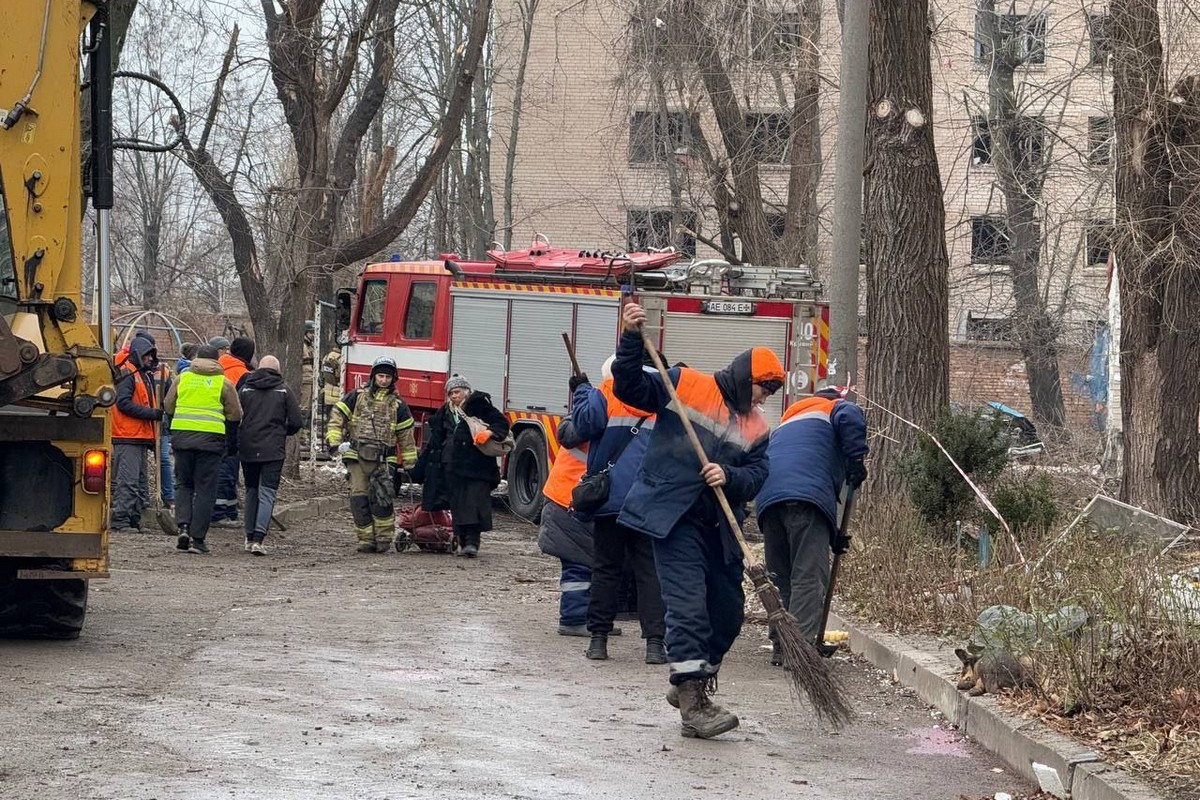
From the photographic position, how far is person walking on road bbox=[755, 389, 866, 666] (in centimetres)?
904

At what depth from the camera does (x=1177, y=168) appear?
46.1 feet

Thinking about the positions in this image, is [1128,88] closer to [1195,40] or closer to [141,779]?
[1195,40]

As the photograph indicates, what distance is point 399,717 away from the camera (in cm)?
743

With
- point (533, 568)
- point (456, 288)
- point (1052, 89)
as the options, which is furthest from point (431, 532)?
point (1052, 89)

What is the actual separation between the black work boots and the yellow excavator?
131 inches

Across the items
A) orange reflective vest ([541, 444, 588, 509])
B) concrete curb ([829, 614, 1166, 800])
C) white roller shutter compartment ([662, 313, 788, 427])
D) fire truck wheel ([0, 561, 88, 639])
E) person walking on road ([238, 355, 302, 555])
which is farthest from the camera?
white roller shutter compartment ([662, 313, 788, 427])

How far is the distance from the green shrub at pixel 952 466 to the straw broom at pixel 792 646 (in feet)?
13.3

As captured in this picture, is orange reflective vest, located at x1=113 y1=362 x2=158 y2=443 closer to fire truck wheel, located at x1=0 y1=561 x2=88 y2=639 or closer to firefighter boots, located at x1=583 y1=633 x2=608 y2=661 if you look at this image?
fire truck wheel, located at x1=0 y1=561 x2=88 y2=639

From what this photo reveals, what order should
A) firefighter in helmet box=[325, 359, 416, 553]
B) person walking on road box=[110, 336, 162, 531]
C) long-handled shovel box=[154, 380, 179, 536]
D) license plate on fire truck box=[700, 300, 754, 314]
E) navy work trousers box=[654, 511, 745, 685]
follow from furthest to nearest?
license plate on fire truck box=[700, 300, 754, 314]
long-handled shovel box=[154, 380, 179, 536]
person walking on road box=[110, 336, 162, 531]
firefighter in helmet box=[325, 359, 416, 553]
navy work trousers box=[654, 511, 745, 685]

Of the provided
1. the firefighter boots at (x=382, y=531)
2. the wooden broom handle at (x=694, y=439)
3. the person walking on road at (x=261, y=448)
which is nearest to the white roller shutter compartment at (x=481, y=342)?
the firefighter boots at (x=382, y=531)

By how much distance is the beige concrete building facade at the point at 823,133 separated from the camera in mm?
15805

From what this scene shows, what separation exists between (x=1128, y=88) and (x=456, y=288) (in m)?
8.66

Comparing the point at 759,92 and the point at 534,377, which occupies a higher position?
the point at 759,92

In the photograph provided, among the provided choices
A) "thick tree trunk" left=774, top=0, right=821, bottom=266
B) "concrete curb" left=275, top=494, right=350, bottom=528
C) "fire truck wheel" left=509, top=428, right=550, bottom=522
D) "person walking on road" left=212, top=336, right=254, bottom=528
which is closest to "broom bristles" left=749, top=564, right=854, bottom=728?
"person walking on road" left=212, top=336, right=254, bottom=528
